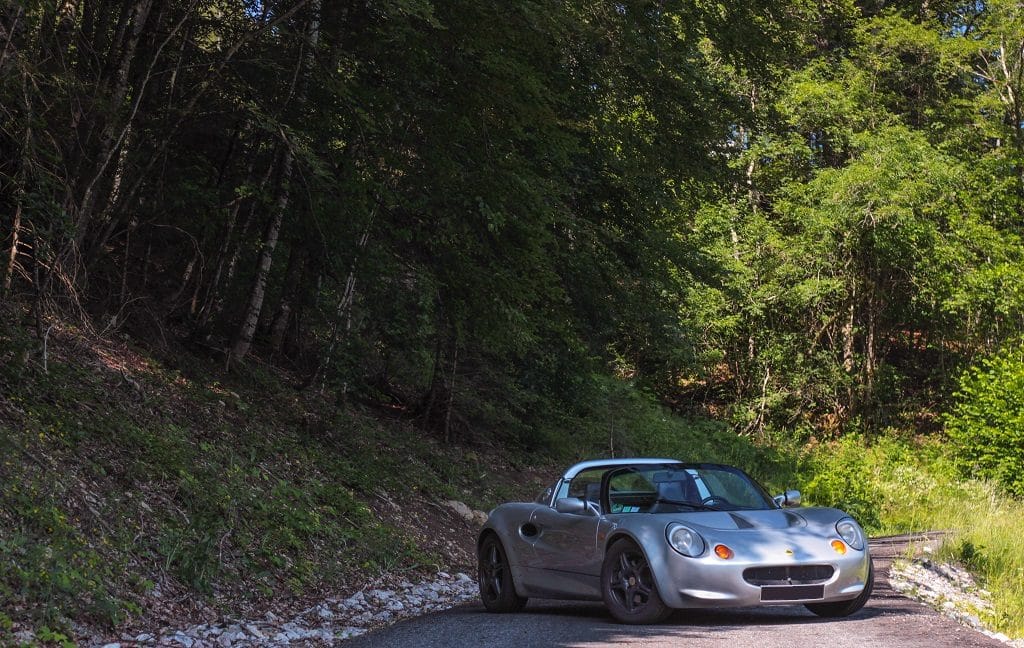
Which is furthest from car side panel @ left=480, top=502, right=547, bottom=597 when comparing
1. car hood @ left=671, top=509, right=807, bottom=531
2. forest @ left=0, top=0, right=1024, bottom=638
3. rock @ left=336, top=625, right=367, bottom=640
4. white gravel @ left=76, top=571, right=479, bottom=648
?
forest @ left=0, top=0, right=1024, bottom=638

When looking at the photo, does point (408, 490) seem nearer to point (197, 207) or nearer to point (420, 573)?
point (420, 573)

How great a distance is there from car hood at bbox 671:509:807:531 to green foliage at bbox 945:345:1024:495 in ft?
78.7

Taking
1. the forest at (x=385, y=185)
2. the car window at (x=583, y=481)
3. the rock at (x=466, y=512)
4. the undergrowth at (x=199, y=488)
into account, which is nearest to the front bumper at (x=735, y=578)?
the car window at (x=583, y=481)

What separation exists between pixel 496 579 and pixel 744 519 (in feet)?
9.10

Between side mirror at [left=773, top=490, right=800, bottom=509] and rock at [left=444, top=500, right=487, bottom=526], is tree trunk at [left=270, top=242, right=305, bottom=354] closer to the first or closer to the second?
rock at [left=444, top=500, right=487, bottom=526]

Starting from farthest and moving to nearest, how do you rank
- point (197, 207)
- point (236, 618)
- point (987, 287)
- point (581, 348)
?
point (987, 287)
point (581, 348)
point (197, 207)
point (236, 618)

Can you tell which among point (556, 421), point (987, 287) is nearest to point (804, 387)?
point (987, 287)

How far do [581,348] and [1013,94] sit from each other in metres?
23.7

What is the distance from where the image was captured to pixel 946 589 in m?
13.6

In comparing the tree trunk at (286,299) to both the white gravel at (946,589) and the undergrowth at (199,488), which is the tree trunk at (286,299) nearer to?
the undergrowth at (199,488)

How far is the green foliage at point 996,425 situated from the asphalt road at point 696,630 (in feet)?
75.0

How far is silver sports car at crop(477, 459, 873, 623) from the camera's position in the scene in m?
8.06

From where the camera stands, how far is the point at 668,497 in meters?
9.16

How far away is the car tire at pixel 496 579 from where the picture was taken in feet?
33.2
